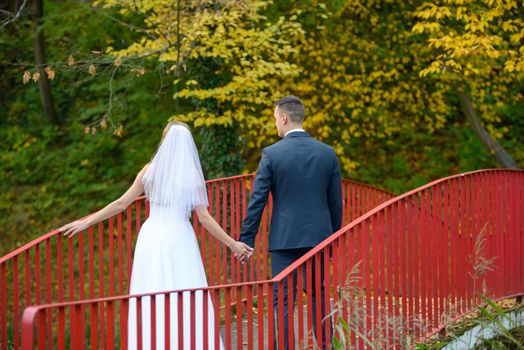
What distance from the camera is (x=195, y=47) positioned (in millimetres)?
11469

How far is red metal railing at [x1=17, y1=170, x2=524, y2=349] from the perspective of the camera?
4.74 m

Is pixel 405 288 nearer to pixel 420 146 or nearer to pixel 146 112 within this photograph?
pixel 146 112

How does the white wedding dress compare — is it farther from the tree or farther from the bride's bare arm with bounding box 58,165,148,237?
the tree

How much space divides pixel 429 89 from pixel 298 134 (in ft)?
36.6

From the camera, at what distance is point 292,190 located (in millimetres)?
5828

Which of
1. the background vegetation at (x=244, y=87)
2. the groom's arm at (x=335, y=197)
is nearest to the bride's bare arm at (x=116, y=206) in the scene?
the groom's arm at (x=335, y=197)

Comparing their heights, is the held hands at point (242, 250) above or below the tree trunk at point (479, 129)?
below

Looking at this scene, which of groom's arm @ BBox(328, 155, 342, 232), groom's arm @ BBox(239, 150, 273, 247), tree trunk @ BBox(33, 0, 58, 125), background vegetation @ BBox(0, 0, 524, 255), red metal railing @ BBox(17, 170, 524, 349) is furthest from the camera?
tree trunk @ BBox(33, 0, 58, 125)

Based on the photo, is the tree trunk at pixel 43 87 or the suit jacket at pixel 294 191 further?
the tree trunk at pixel 43 87

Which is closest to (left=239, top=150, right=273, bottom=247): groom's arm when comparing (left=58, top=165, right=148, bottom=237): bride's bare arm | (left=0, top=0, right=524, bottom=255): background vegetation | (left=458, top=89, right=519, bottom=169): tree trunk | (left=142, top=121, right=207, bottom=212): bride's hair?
(left=142, top=121, right=207, bottom=212): bride's hair

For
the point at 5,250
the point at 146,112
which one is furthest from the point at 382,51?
the point at 5,250

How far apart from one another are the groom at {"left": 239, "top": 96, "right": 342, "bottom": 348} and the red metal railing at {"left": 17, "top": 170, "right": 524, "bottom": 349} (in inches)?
8.8

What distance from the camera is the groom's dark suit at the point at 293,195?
580 centimetres

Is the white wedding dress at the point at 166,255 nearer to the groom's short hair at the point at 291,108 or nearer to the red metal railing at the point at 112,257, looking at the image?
the red metal railing at the point at 112,257
